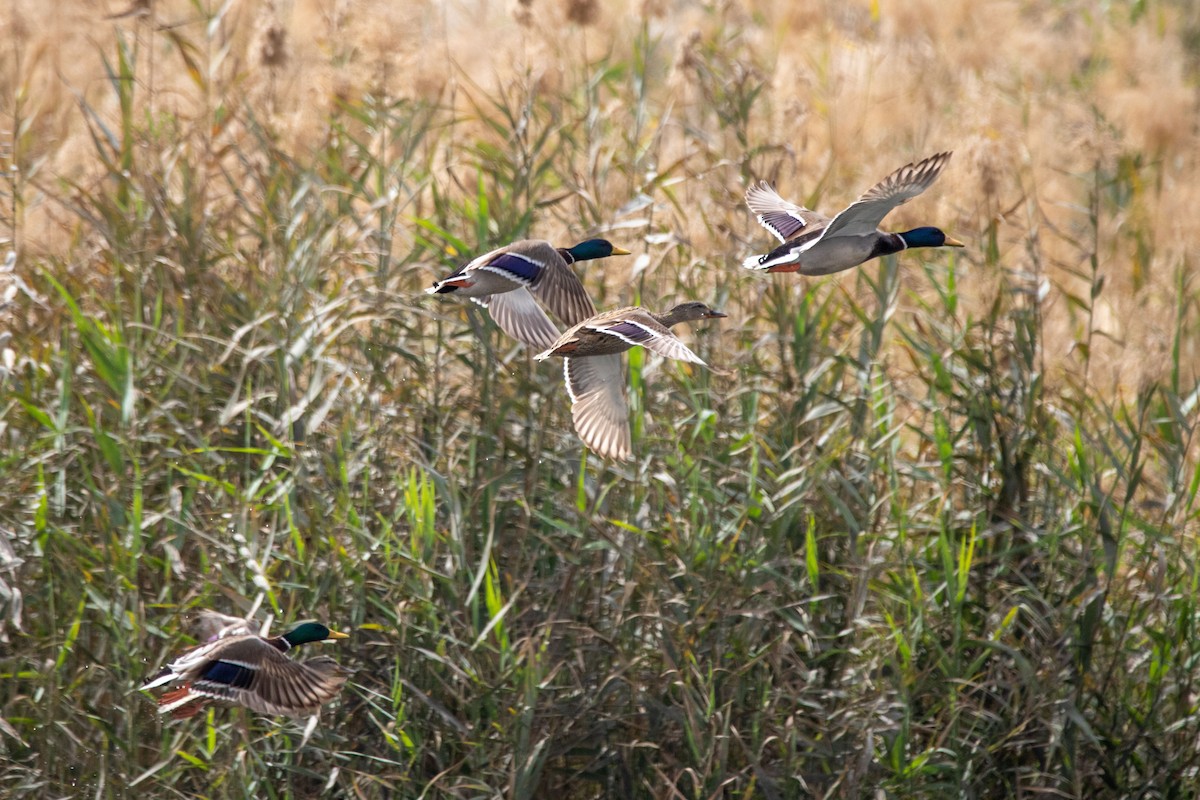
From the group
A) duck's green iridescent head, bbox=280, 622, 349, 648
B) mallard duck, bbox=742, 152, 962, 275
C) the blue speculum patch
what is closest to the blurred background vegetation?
duck's green iridescent head, bbox=280, 622, 349, 648

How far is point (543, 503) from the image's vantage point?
202 inches

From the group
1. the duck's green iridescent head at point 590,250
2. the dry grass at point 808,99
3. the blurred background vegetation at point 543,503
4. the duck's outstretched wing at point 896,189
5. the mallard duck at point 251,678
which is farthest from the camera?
the dry grass at point 808,99

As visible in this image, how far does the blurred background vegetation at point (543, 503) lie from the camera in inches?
180

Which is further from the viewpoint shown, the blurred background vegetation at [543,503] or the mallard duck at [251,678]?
the blurred background vegetation at [543,503]

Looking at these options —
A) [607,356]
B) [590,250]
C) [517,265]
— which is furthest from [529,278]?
[607,356]

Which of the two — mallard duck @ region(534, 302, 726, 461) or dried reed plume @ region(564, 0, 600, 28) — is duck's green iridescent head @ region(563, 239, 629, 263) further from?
dried reed plume @ region(564, 0, 600, 28)

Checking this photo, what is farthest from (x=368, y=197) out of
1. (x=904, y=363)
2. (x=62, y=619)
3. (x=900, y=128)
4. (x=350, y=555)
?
(x=900, y=128)

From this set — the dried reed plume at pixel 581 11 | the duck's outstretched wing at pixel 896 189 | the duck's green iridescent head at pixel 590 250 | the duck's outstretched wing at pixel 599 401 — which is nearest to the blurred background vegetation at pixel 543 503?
the dried reed plume at pixel 581 11

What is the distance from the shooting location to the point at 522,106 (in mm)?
5277

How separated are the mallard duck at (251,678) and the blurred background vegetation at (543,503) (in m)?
0.49

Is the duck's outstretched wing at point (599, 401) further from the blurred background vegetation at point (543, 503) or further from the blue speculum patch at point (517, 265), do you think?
the blurred background vegetation at point (543, 503)

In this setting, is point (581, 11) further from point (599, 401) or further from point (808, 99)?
point (599, 401)

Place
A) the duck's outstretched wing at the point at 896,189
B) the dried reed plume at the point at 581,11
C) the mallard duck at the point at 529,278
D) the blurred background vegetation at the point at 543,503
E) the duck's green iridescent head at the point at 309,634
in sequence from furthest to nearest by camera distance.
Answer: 1. the dried reed plume at the point at 581,11
2. the blurred background vegetation at the point at 543,503
3. the duck's green iridescent head at the point at 309,634
4. the mallard duck at the point at 529,278
5. the duck's outstretched wing at the point at 896,189

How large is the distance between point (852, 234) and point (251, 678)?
1.86 metres
